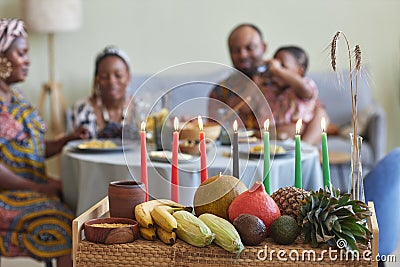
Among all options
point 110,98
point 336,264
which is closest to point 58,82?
point 110,98

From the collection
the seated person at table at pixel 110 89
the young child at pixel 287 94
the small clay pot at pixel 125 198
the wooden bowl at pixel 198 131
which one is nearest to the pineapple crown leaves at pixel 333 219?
the small clay pot at pixel 125 198

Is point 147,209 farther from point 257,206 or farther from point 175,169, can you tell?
point 257,206

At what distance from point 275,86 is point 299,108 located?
184mm

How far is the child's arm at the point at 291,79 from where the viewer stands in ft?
12.2

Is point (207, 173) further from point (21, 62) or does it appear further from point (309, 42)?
point (309, 42)

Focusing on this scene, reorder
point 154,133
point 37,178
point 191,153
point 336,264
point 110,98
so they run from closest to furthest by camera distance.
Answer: point 336,264
point 191,153
point 154,133
point 37,178
point 110,98

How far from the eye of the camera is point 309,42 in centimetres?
554

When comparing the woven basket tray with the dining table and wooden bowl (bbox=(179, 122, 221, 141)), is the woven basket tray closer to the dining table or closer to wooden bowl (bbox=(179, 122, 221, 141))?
the dining table

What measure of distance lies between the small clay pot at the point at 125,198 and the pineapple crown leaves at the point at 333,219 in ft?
1.24

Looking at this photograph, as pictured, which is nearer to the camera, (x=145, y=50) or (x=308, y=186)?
(x=308, y=186)

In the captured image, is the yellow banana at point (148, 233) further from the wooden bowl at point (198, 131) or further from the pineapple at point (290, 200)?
the wooden bowl at point (198, 131)

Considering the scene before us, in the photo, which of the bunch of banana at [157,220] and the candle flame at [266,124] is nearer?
the bunch of banana at [157,220]

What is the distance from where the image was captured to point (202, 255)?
57.4 inches

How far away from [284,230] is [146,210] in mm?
314
